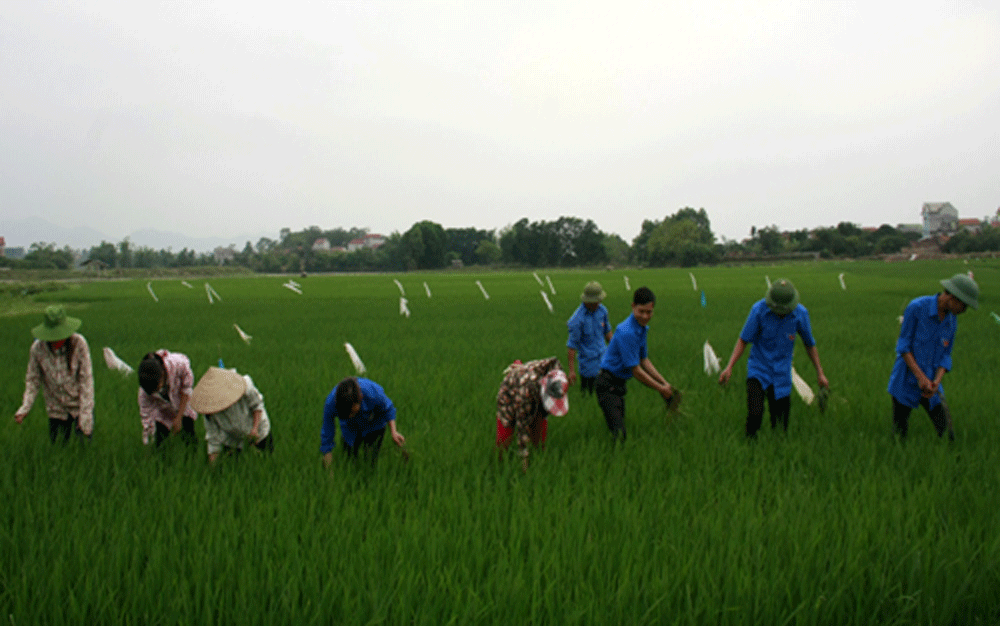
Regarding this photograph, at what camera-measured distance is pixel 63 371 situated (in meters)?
4.16

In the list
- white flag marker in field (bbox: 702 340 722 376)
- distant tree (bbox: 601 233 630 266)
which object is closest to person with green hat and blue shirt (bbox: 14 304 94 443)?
white flag marker in field (bbox: 702 340 722 376)

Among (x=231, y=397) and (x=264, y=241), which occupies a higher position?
(x=264, y=241)

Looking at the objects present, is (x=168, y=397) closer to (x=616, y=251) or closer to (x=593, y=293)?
(x=593, y=293)

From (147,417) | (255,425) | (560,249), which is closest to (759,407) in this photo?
(255,425)

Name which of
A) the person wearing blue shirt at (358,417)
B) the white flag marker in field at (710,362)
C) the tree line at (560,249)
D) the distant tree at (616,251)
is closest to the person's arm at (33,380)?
the person wearing blue shirt at (358,417)

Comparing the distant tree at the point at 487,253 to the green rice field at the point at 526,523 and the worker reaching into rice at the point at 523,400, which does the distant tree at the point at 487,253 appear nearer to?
the green rice field at the point at 526,523

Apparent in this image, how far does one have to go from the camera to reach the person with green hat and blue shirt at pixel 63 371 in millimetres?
4008

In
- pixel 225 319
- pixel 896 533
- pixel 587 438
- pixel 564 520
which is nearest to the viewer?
pixel 896 533

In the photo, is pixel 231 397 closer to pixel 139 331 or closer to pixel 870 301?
pixel 139 331

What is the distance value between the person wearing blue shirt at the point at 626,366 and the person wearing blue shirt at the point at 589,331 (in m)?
1.19

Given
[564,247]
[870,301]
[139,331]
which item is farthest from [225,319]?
[564,247]

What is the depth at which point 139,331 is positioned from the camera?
13.4 m

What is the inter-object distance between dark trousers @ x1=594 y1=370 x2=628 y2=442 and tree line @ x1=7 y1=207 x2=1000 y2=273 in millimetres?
66873

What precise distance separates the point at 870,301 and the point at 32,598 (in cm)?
2108
